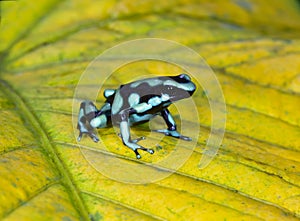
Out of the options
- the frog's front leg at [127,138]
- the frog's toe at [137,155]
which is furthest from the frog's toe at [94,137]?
the frog's toe at [137,155]

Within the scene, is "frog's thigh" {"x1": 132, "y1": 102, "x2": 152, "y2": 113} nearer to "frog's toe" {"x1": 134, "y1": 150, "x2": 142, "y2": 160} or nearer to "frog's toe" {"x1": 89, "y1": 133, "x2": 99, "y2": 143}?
"frog's toe" {"x1": 89, "y1": 133, "x2": 99, "y2": 143}

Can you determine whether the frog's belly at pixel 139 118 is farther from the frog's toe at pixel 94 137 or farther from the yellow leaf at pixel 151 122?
the frog's toe at pixel 94 137

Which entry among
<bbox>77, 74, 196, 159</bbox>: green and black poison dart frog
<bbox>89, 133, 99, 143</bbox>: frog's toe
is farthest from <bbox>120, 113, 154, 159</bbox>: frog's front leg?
<bbox>89, 133, 99, 143</bbox>: frog's toe

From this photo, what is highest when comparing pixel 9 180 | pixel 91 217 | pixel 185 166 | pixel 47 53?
pixel 47 53

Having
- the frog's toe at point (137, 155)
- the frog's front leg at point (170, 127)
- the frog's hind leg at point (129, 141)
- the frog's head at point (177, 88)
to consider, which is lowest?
the frog's toe at point (137, 155)

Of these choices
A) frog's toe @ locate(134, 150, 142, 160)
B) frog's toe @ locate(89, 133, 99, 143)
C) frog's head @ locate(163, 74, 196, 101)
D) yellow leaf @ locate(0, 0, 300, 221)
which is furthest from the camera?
frog's head @ locate(163, 74, 196, 101)

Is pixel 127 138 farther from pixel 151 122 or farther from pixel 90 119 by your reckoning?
pixel 151 122

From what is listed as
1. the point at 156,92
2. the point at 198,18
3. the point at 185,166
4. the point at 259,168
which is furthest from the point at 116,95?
the point at 198,18

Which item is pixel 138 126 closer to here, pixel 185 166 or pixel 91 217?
pixel 185 166
